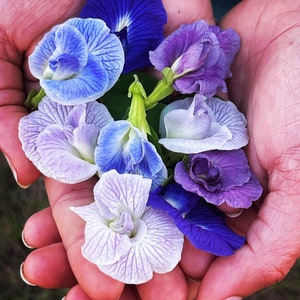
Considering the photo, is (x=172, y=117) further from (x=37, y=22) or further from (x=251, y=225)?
(x=37, y=22)

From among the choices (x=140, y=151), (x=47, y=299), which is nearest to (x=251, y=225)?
(x=140, y=151)

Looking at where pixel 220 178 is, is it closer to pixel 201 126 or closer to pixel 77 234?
pixel 201 126

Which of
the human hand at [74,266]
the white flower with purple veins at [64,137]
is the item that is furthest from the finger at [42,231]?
the white flower with purple veins at [64,137]

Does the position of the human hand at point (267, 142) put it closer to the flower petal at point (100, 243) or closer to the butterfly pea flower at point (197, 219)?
the butterfly pea flower at point (197, 219)

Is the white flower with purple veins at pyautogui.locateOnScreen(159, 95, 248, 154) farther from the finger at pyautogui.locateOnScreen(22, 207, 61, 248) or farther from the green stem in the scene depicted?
the finger at pyautogui.locateOnScreen(22, 207, 61, 248)

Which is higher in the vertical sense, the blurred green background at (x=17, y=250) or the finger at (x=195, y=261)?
the finger at (x=195, y=261)

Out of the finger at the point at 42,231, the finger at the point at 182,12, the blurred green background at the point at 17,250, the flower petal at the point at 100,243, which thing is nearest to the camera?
the flower petal at the point at 100,243

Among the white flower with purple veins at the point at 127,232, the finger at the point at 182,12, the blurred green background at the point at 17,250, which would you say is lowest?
the blurred green background at the point at 17,250
